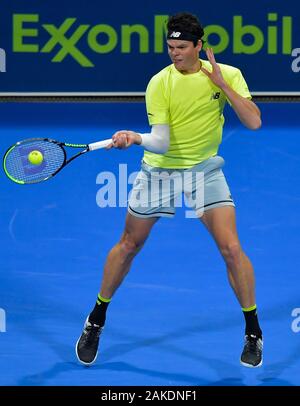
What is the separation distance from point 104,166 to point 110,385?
4106 mm

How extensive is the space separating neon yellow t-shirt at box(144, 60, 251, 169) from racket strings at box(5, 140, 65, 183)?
602 mm

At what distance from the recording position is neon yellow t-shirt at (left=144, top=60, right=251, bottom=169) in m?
7.28

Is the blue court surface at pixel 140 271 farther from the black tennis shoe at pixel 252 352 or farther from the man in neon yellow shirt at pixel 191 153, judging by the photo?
the man in neon yellow shirt at pixel 191 153

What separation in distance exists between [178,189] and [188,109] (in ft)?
1.56

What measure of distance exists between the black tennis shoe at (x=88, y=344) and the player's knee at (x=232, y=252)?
958 millimetres

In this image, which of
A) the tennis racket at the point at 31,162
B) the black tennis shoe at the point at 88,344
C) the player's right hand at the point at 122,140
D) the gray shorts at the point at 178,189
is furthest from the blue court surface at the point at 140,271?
the player's right hand at the point at 122,140

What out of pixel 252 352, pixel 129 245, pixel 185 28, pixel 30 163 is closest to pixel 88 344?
pixel 129 245

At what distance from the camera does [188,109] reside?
7.29 meters

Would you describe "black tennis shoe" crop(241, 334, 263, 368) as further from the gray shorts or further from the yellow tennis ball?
the yellow tennis ball

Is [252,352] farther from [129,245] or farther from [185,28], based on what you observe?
[185,28]

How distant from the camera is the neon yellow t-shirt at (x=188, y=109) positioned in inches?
287

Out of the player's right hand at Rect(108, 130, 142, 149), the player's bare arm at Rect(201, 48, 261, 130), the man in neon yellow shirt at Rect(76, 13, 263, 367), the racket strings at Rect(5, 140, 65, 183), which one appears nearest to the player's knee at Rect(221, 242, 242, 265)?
the man in neon yellow shirt at Rect(76, 13, 263, 367)

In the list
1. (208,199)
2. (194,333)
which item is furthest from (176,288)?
(208,199)

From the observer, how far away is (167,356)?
740cm
